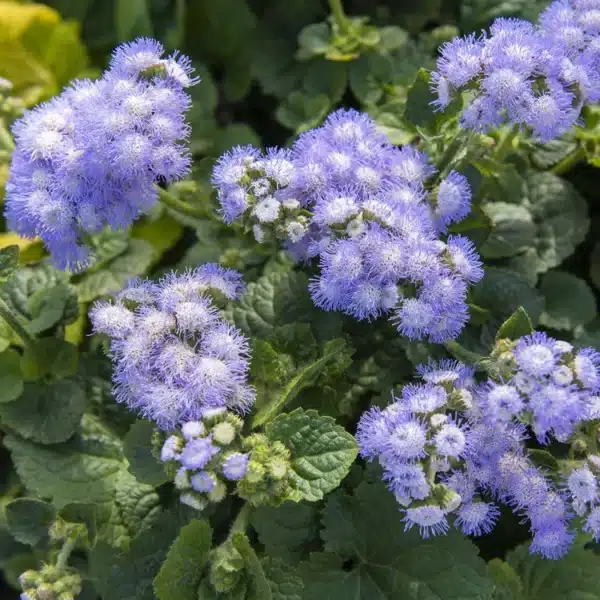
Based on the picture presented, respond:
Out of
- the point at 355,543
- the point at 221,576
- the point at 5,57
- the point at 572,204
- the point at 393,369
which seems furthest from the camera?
the point at 5,57

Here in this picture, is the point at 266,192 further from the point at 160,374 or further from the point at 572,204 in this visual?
the point at 572,204

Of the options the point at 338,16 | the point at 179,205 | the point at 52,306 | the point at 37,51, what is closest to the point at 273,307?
the point at 179,205

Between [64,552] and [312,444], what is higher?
[312,444]

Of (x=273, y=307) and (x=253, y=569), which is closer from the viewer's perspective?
(x=253, y=569)

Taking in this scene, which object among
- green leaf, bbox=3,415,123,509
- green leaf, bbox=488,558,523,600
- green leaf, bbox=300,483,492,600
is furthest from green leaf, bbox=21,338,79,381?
green leaf, bbox=488,558,523,600

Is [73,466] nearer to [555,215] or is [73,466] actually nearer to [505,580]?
[505,580]

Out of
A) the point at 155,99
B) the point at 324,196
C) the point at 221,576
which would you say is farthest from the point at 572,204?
the point at 221,576

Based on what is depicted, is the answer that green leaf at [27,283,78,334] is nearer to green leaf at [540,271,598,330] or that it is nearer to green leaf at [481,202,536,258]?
green leaf at [481,202,536,258]
